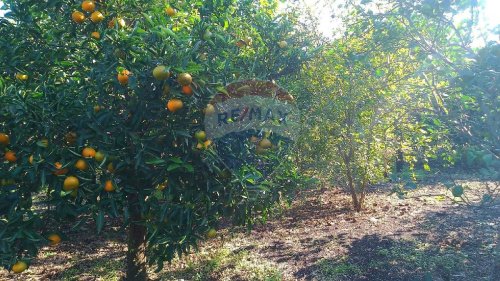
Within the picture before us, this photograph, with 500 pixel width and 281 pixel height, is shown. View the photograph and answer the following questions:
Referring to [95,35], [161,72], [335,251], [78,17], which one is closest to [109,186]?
[161,72]

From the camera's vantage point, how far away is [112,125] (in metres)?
2.65

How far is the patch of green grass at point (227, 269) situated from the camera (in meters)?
3.87

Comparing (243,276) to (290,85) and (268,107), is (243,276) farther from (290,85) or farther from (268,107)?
(290,85)

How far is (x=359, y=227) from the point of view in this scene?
210 inches

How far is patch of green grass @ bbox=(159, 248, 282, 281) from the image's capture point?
3870 mm

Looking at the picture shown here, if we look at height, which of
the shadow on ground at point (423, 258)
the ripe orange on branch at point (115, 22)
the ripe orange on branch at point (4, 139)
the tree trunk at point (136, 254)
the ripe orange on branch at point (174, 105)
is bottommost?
the shadow on ground at point (423, 258)

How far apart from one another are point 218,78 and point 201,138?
1.71 ft

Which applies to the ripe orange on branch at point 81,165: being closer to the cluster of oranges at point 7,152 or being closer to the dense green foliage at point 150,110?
the dense green foliage at point 150,110

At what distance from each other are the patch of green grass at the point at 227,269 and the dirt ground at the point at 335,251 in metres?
0.01

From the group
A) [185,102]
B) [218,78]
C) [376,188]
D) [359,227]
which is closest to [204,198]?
[185,102]

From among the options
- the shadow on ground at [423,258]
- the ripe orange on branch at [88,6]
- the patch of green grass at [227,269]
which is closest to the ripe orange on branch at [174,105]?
the ripe orange on branch at [88,6]

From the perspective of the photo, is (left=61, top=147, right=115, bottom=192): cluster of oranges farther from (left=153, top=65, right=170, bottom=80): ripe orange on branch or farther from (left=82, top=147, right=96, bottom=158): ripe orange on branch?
(left=153, top=65, right=170, bottom=80): ripe orange on branch

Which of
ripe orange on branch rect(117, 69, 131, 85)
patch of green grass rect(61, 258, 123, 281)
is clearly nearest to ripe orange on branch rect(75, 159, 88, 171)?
ripe orange on branch rect(117, 69, 131, 85)

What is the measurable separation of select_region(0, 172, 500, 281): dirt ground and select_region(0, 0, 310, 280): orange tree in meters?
0.59
